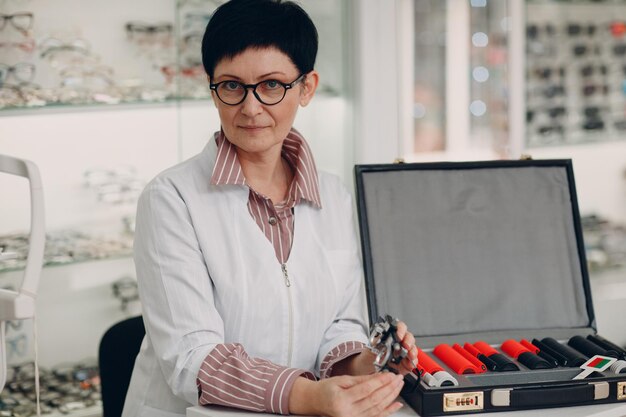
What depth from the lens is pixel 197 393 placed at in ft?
5.27

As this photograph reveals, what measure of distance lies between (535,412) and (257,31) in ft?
2.76

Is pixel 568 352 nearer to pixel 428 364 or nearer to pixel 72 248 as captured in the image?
pixel 428 364

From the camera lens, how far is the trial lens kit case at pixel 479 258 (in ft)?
6.38

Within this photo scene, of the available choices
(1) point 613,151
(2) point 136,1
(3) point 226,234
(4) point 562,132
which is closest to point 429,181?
(3) point 226,234

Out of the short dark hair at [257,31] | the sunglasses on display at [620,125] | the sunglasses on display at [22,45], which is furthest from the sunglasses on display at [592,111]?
the short dark hair at [257,31]

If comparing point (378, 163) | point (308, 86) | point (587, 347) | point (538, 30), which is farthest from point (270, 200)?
point (538, 30)

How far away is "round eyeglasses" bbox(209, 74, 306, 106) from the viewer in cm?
173

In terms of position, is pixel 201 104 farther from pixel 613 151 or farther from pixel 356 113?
pixel 613 151

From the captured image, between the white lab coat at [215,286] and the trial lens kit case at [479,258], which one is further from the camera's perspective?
the trial lens kit case at [479,258]

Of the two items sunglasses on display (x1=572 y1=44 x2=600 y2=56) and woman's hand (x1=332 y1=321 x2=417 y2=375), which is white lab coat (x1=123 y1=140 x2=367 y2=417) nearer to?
woman's hand (x1=332 y1=321 x2=417 y2=375)

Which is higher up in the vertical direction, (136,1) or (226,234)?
(136,1)

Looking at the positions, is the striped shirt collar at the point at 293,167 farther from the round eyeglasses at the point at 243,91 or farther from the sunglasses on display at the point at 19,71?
the sunglasses on display at the point at 19,71

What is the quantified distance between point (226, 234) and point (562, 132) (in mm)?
2538

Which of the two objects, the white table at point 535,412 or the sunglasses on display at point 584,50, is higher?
the sunglasses on display at point 584,50
